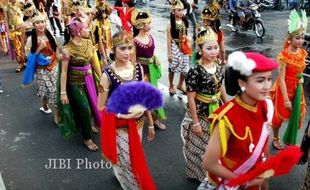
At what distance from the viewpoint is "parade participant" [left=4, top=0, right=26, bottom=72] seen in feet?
31.7

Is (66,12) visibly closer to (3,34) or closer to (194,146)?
(3,34)

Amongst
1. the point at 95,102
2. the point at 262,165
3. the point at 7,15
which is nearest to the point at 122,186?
the point at 95,102

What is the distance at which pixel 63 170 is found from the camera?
5.13m

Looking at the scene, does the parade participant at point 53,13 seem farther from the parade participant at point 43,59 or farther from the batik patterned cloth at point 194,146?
the batik patterned cloth at point 194,146

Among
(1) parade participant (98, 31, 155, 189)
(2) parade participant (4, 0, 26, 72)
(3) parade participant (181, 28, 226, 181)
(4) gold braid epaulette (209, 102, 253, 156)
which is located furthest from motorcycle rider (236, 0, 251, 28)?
(4) gold braid epaulette (209, 102, 253, 156)

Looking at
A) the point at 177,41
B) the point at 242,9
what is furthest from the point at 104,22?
the point at 242,9

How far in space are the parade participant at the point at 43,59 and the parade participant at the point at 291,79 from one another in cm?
349

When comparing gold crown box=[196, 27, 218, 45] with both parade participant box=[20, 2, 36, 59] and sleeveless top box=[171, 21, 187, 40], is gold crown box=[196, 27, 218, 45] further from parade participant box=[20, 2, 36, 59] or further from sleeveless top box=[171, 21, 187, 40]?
parade participant box=[20, 2, 36, 59]

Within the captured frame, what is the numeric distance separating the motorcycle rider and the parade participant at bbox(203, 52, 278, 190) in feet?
37.5

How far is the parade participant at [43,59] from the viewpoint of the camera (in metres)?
6.11

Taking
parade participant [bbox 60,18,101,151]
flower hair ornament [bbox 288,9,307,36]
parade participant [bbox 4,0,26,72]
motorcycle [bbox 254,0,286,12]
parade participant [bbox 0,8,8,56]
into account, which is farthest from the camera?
motorcycle [bbox 254,0,286,12]

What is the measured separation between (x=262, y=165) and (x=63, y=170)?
3304mm

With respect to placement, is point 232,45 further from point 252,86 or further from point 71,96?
point 252,86

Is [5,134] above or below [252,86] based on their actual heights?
below
